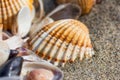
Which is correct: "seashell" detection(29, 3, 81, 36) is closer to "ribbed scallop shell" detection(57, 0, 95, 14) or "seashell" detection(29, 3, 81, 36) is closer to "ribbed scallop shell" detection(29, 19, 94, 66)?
"ribbed scallop shell" detection(57, 0, 95, 14)

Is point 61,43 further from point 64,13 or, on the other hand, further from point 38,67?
point 64,13

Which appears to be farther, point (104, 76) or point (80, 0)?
point (80, 0)

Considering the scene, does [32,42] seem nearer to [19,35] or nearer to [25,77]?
[19,35]

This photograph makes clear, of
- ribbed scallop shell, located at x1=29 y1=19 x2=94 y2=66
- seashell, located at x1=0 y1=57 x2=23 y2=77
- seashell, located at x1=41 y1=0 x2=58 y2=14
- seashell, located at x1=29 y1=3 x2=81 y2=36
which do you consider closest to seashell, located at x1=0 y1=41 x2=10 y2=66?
seashell, located at x1=0 y1=57 x2=23 y2=77

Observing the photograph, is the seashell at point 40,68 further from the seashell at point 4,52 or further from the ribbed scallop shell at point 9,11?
the ribbed scallop shell at point 9,11

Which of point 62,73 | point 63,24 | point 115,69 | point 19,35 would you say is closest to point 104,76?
point 115,69

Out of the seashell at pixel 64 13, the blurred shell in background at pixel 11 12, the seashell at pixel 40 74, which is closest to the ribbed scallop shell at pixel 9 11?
the blurred shell in background at pixel 11 12
